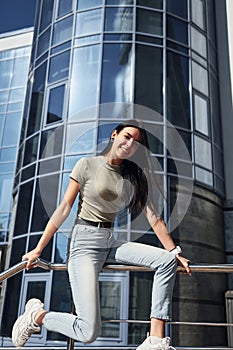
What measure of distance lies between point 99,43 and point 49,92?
6.45ft

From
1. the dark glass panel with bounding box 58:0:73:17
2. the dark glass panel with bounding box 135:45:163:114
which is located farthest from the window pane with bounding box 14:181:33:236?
the dark glass panel with bounding box 58:0:73:17

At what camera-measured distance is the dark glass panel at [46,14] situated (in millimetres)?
11766

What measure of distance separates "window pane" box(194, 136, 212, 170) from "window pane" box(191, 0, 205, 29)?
414 cm

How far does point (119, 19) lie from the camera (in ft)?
34.4

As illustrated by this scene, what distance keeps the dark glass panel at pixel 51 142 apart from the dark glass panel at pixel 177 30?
436cm

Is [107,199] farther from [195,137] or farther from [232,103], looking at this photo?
[232,103]

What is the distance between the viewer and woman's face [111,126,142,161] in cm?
254

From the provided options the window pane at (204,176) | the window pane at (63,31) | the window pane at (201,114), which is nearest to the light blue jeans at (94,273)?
the window pane at (204,176)

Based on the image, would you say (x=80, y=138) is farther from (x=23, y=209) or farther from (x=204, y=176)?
(x=204, y=176)

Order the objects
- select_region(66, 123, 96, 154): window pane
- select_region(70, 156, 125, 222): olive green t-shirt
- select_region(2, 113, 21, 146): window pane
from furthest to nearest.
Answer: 1. select_region(2, 113, 21, 146): window pane
2. select_region(66, 123, 96, 154): window pane
3. select_region(70, 156, 125, 222): olive green t-shirt

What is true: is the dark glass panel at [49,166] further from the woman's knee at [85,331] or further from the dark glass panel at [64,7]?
the woman's knee at [85,331]

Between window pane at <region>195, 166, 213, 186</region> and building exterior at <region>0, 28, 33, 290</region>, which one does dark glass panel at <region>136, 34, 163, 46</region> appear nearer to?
window pane at <region>195, 166, 213, 186</region>

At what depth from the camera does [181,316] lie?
813 centimetres

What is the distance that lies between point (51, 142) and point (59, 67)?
2.36 m
